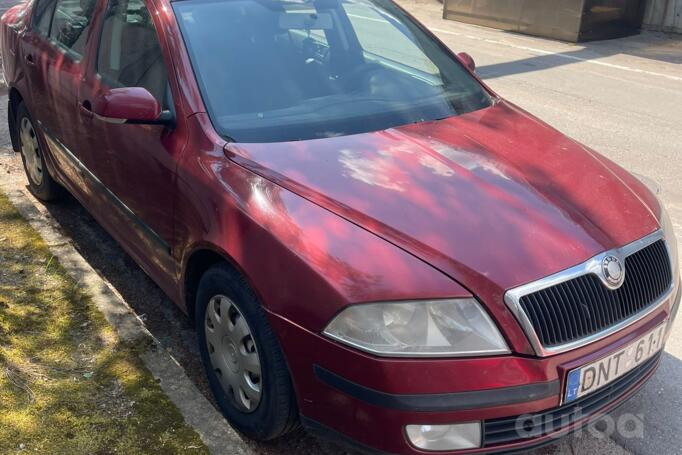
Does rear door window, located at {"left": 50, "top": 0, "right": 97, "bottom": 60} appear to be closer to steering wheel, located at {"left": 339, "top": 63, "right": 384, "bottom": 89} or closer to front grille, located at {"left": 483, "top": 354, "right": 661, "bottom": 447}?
steering wheel, located at {"left": 339, "top": 63, "right": 384, "bottom": 89}

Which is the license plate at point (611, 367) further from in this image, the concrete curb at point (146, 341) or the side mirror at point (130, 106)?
the side mirror at point (130, 106)

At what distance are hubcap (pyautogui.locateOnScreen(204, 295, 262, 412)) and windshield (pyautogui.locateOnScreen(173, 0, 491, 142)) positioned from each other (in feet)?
2.33

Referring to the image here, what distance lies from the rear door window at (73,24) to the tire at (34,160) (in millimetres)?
743

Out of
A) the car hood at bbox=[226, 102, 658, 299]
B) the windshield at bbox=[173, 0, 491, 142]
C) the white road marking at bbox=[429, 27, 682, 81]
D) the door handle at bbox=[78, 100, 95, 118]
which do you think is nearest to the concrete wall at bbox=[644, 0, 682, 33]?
the white road marking at bbox=[429, 27, 682, 81]

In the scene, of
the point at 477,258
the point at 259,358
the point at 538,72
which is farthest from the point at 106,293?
the point at 538,72

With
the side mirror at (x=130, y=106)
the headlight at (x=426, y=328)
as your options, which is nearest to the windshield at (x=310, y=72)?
the side mirror at (x=130, y=106)

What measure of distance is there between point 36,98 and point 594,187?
3.51 metres

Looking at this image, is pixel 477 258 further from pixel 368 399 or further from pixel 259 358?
pixel 259 358

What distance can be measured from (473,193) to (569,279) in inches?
19.9

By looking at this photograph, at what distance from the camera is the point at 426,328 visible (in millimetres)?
2316

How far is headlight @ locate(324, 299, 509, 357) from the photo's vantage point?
2301 millimetres

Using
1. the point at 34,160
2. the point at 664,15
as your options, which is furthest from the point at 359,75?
the point at 664,15

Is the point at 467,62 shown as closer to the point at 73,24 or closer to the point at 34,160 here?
the point at 73,24

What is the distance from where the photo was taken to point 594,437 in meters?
3.03
